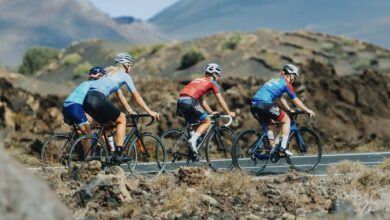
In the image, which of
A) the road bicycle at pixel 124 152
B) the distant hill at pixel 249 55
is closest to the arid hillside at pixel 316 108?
the road bicycle at pixel 124 152

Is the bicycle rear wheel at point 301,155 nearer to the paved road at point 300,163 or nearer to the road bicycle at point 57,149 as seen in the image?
the paved road at point 300,163

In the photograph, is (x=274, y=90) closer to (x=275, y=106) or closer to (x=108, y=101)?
(x=275, y=106)

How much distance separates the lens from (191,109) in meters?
14.7

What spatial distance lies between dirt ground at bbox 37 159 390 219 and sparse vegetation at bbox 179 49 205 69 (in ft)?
163

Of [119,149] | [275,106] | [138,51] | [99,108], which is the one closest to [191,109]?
[275,106]

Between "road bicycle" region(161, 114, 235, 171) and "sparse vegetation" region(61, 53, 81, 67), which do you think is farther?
"sparse vegetation" region(61, 53, 81, 67)

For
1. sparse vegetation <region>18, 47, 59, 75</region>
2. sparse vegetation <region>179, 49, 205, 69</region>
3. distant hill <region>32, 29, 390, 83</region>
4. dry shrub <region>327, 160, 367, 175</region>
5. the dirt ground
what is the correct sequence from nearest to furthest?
the dirt ground < dry shrub <region>327, 160, 367, 175</region> < distant hill <region>32, 29, 390, 83</region> < sparse vegetation <region>179, 49, 205, 69</region> < sparse vegetation <region>18, 47, 59, 75</region>

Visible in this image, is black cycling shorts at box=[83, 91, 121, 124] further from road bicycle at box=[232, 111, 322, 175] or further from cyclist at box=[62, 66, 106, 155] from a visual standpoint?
road bicycle at box=[232, 111, 322, 175]

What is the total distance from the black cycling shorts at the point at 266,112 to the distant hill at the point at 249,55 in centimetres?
3738

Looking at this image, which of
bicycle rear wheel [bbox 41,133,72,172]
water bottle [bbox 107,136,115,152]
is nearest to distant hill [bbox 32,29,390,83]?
bicycle rear wheel [bbox 41,133,72,172]

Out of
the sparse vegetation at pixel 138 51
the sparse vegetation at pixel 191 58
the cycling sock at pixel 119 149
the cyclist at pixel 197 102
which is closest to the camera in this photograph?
the cycling sock at pixel 119 149

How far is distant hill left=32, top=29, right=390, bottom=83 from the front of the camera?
56.6 meters

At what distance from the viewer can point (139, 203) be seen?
447 inches

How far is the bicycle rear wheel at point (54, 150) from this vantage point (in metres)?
13.7
